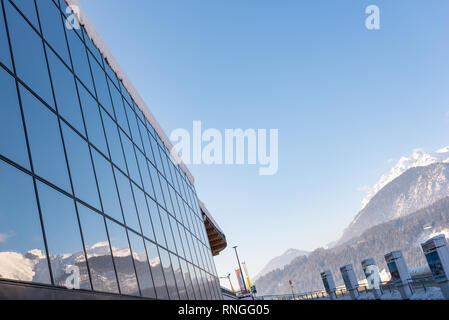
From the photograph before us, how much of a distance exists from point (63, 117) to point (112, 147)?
3.90m

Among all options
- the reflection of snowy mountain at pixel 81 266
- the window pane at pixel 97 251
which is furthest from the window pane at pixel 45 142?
the reflection of snowy mountain at pixel 81 266

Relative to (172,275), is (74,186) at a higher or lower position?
higher

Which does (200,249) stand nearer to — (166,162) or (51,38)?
(166,162)

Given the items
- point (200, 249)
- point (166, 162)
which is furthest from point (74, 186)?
point (200, 249)

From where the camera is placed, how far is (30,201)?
7.42 metres

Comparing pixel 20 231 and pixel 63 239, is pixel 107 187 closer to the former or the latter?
pixel 63 239

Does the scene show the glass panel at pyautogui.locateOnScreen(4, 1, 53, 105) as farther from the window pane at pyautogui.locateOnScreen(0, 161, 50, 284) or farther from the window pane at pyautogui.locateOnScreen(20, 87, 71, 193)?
the window pane at pyautogui.locateOnScreen(0, 161, 50, 284)

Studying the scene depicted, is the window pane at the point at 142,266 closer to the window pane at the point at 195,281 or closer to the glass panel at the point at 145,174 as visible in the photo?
the glass panel at the point at 145,174

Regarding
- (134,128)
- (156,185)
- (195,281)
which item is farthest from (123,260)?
(195,281)

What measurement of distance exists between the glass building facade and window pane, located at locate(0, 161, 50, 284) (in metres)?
0.02

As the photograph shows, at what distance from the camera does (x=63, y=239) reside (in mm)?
8289

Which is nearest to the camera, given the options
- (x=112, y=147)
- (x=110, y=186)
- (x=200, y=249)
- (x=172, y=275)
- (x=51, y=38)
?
(x=51, y=38)

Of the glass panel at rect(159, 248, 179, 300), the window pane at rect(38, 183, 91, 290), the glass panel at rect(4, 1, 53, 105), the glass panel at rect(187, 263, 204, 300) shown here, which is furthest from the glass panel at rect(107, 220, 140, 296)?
the glass panel at rect(187, 263, 204, 300)

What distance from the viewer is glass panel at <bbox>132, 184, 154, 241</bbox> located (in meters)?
15.0
